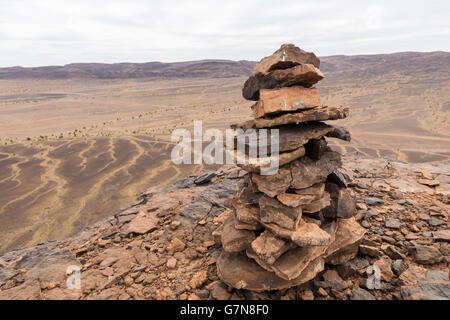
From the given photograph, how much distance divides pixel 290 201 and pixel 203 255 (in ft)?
8.22

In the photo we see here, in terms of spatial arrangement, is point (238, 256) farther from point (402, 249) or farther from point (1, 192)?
point (1, 192)

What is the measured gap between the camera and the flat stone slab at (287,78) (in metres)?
5.05

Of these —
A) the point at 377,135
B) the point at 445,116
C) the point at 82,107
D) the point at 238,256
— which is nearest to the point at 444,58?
the point at 445,116

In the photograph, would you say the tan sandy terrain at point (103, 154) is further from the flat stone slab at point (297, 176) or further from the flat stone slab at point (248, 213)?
the flat stone slab at point (297, 176)

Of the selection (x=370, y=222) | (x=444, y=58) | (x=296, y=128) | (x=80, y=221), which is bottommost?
(x=80, y=221)

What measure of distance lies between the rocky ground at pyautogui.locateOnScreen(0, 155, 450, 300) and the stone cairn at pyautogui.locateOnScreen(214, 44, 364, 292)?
0.41 metres

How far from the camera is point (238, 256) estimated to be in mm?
5254

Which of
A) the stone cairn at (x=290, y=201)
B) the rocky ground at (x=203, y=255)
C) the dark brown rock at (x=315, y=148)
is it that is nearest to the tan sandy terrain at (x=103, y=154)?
the rocky ground at (x=203, y=255)

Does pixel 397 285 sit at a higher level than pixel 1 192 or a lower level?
higher

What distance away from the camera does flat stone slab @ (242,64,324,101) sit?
5.05 meters

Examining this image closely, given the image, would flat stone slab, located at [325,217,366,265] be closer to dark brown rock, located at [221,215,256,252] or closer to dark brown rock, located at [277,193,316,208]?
dark brown rock, located at [277,193,316,208]

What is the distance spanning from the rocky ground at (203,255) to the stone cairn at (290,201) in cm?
41

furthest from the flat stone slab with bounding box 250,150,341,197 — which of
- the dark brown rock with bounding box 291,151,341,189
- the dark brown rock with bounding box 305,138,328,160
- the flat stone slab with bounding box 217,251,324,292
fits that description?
the flat stone slab with bounding box 217,251,324,292

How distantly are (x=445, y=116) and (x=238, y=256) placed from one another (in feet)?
115
